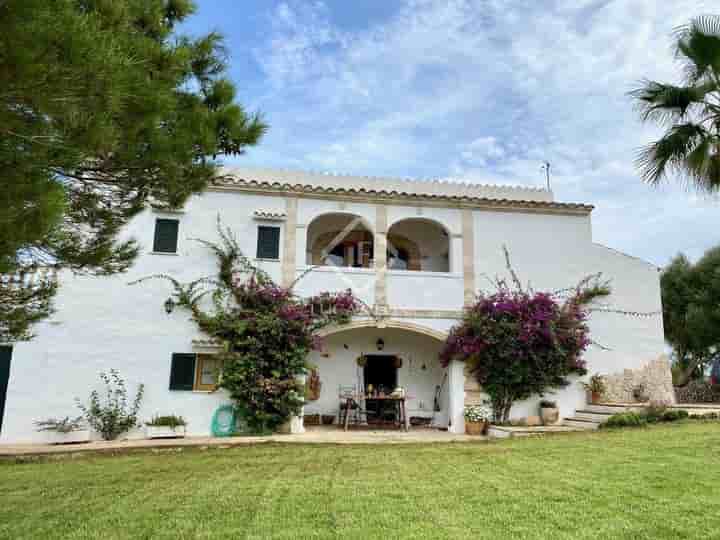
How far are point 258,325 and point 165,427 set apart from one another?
113 inches

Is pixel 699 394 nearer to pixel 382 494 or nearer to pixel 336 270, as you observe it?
pixel 336 270

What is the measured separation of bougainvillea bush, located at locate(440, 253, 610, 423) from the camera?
42.9ft

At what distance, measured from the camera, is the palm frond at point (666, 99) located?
9.70 meters

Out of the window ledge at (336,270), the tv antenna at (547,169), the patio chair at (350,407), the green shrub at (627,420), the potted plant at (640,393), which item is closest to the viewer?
the green shrub at (627,420)

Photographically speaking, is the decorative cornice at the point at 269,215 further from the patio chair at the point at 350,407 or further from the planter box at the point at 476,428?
the planter box at the point at 476,428

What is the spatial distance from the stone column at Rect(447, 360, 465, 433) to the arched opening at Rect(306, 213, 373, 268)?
3.79m

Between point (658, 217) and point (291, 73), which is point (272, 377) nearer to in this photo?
point (291, 73)

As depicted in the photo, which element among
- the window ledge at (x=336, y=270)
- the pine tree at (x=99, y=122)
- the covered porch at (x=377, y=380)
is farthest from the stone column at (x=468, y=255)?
the pine tree at (x=99, y=122)

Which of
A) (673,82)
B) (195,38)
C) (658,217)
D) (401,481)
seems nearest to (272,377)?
(401,481)

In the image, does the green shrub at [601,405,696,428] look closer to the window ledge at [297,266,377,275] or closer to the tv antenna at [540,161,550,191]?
the window ledge at [297,266,377,275]

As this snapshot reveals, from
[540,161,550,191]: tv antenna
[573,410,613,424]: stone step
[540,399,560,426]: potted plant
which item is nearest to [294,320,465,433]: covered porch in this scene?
[540,399,560,426]: potted plant

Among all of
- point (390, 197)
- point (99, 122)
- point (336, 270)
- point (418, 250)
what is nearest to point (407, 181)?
point (418, 250)

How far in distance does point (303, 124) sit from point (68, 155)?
8.48 metres

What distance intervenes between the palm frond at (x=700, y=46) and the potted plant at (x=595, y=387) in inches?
287
